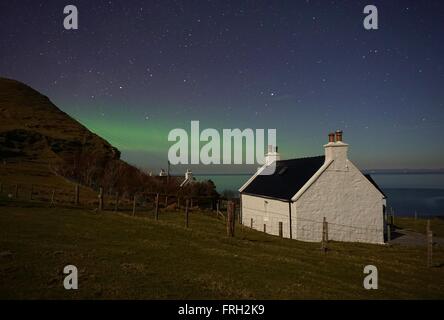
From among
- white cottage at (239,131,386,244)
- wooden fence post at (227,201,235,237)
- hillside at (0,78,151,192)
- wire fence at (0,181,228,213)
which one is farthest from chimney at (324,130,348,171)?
hillside at (0,78,151,192)

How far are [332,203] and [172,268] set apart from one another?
830 inches

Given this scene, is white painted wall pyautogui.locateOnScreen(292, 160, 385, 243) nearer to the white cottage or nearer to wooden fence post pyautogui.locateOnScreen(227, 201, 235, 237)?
the white cottage

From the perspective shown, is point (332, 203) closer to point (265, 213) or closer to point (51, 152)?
point (265, 213)

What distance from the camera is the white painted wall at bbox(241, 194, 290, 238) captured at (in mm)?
30359

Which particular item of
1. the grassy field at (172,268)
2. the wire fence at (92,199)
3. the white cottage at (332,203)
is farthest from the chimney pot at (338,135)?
the wire fence at (92,199)

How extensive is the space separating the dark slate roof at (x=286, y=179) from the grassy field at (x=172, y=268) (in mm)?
10560

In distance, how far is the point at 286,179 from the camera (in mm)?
34312

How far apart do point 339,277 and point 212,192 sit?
51.3 m

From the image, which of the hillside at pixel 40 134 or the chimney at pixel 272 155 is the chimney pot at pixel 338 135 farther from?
the hillside at pixel 40 134

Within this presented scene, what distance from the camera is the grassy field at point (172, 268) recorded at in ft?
32.7

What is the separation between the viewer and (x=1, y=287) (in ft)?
30.9

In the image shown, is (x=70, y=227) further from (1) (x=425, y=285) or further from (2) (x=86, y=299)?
(1) (x=425, y=285)
